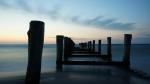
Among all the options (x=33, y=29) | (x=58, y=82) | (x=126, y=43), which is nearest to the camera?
(x=33, y=29)

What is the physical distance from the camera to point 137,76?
912 cm

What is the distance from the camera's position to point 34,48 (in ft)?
19.2

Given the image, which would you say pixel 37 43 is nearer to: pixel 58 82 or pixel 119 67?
pixel 58 82

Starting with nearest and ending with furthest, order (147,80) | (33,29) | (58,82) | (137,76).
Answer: (33,29) < (58,82) < (147,80) < (137,76)

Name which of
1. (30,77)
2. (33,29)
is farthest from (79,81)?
(33,29)

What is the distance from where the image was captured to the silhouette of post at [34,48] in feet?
19.1

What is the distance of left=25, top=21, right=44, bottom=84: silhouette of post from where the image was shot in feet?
19.1

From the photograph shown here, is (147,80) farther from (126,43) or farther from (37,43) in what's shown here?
(37,43)

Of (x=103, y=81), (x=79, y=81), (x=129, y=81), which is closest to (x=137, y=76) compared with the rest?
(x=129, y=81)

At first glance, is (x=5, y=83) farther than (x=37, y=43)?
Yes

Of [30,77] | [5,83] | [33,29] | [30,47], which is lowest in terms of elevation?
[5,83]

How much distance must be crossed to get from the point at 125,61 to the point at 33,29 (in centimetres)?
619

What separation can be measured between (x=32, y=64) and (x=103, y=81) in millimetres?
2862

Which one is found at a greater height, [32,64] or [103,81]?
[32,64]
